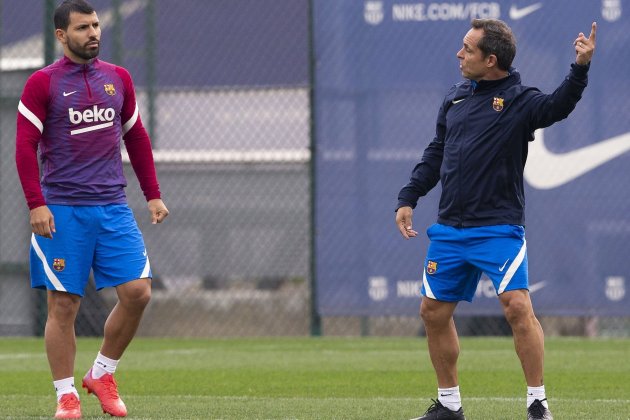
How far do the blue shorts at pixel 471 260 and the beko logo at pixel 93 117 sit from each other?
153 cm

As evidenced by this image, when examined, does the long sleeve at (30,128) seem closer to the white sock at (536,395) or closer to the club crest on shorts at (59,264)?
the club crest on shorts at (59,264)

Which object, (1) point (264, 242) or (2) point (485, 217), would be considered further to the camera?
(1) point (264, 242)

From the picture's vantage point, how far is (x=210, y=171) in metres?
11.7

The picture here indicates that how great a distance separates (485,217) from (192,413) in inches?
65.3

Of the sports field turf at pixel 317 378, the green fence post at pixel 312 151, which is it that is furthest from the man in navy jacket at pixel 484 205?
the green fence post at pixel 312 151

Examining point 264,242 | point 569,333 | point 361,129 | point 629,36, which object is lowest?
point 569,333

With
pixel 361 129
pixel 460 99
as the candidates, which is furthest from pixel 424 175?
pixel 361 129

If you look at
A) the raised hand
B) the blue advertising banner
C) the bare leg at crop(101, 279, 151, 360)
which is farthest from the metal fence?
the raised hand

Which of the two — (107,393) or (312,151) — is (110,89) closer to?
(107,393)

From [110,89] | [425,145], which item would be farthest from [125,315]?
[425,145]

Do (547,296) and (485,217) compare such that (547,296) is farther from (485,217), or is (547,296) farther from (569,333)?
(485,217)

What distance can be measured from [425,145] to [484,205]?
213 inches

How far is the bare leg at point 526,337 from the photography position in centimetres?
560

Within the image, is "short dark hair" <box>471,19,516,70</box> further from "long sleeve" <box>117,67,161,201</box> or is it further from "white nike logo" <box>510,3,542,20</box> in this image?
"white nike logo" <box>510,3,542,20</box>
